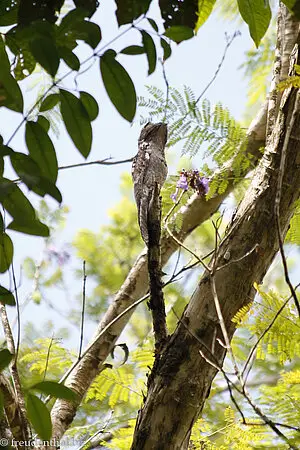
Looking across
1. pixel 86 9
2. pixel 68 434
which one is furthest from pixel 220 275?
pixel 68 434

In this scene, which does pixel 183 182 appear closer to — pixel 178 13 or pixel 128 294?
pixel 128 294

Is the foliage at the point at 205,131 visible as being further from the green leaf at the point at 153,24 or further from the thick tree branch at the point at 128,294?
the green leaf at the point at 153,24

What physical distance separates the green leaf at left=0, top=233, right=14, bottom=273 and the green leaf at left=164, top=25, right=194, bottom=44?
365 mm

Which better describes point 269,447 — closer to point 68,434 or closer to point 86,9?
point 68,434

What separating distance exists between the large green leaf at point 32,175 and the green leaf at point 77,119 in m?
0.07

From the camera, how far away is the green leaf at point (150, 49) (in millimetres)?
840

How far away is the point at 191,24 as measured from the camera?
0.94 metres

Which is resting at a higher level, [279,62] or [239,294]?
[279,62]

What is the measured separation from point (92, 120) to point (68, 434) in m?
1.76

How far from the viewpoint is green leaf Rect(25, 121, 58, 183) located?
83 cm

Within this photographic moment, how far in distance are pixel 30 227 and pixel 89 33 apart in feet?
0.89

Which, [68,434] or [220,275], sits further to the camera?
[68,434]

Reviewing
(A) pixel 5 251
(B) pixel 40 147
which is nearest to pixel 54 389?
(A) pixel 5 251

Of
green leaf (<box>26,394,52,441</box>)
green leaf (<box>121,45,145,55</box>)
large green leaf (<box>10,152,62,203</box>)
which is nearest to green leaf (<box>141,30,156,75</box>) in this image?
green leaf (<box>121,45,145,55</box>)
